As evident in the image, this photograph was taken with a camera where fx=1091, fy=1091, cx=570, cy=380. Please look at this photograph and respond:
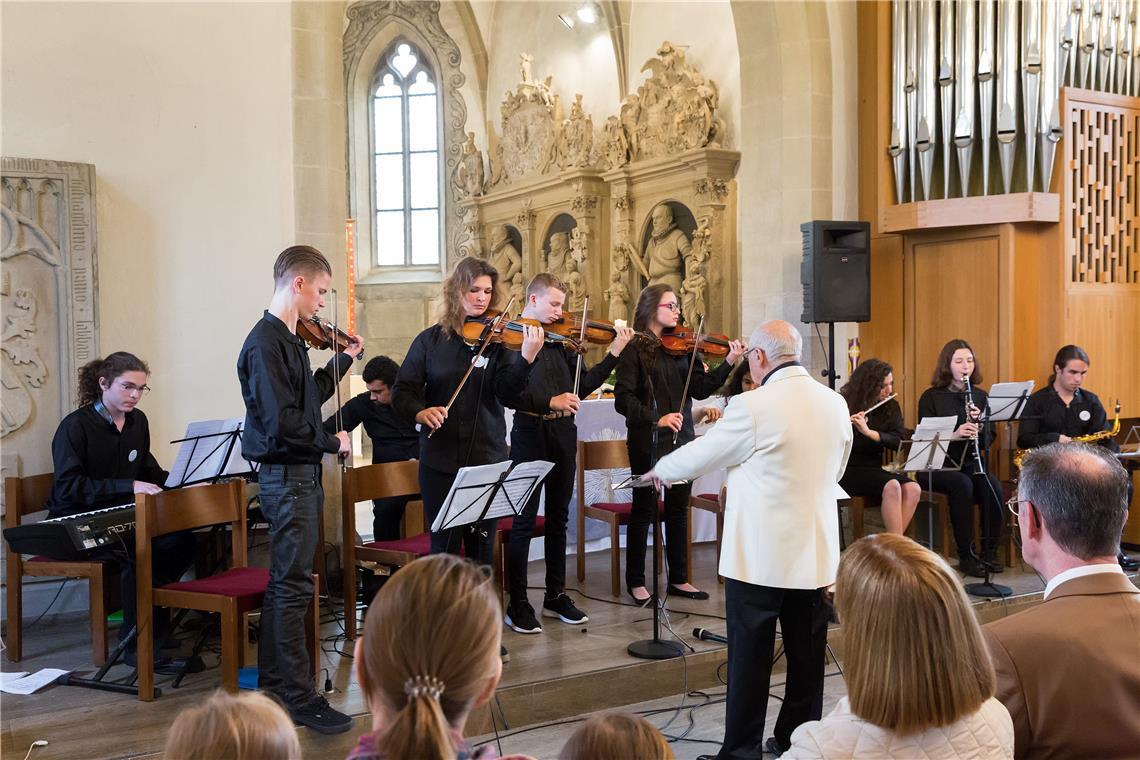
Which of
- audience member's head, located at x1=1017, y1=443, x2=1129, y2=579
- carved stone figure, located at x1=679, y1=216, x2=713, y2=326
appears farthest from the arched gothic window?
audience member's head, located at x1=1017, y1=443, x2=1129, y2=579

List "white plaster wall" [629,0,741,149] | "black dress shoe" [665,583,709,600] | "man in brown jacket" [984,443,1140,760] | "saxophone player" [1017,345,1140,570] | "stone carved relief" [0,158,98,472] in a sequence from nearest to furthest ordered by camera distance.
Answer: "man in brown jacket" [984,443,1140,760] < "stone carved relief" [0,158,98,472] < "black dress shoe" [665,583,709,600] < "saxophone player" [1017,345,1140,570] < "white plaster wall" [629,0,741,149]

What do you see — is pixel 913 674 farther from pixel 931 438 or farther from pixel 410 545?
pixel 931 438

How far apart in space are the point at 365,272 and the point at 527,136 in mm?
3079

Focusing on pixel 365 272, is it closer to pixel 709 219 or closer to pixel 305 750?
pixel 709 219

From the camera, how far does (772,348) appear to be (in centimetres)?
365

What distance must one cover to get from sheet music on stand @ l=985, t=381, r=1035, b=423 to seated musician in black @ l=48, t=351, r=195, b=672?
4459 millimetres

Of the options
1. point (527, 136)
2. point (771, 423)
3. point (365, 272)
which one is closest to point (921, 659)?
point (771, 423)

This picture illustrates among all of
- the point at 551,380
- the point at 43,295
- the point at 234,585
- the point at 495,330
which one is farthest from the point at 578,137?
the point at 234,585

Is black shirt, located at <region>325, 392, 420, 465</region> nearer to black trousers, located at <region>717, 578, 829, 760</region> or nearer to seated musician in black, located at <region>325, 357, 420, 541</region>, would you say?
seated musician in black, located at <region>325, 357, 420, 541</region>

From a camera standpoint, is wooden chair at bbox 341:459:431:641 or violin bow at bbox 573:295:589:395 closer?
wooden chair at bbox 341:459:431:641

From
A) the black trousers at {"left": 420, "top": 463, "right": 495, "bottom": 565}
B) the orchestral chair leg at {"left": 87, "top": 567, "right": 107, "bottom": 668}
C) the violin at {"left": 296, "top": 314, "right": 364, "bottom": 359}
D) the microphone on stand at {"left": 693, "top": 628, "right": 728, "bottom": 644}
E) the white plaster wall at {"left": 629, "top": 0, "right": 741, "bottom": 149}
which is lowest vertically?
the microphone on stand at {"left": 693, "top": 628, "right": 728, "bottom": 644}

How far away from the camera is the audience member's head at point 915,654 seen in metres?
1.64

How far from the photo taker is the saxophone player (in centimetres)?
673

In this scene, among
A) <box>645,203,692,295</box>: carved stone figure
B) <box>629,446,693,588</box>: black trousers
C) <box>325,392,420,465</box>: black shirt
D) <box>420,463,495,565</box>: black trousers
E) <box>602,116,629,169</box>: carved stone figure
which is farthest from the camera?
<box>602,116,629,169</box>: carved stone figure
